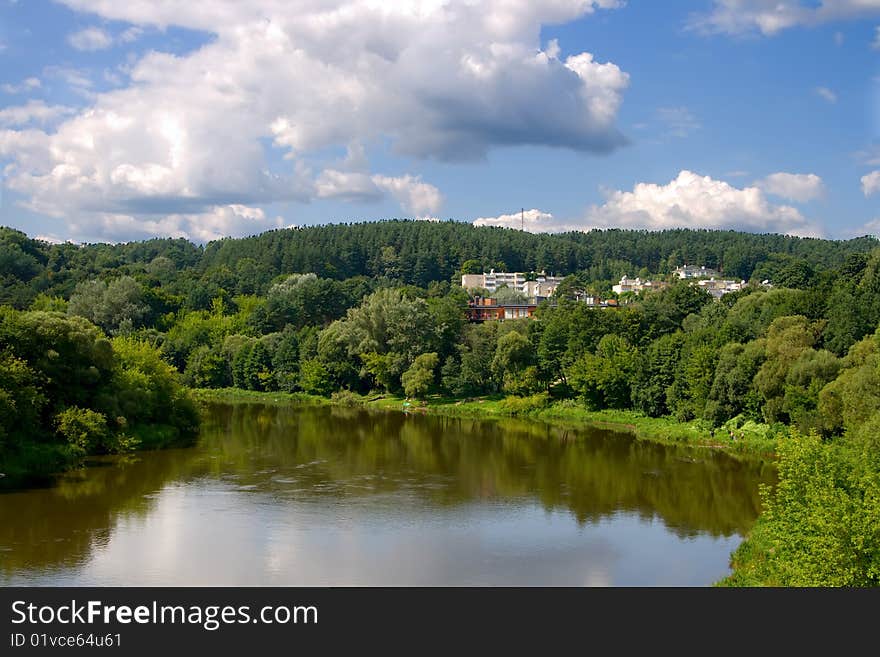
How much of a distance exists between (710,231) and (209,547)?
559 feet

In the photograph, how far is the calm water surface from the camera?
20.4m

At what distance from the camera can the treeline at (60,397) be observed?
29359mm

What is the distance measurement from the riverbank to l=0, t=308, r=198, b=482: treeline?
21926 mm

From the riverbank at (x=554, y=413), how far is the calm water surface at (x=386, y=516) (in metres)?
2.07

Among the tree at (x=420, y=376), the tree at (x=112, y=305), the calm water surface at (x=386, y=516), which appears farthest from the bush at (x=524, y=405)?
the tree at (x=112, y=305)

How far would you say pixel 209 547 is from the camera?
22.0 metres

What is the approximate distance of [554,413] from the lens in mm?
51625

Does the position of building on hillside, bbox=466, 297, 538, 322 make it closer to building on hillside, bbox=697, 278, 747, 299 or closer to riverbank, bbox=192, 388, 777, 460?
building on hillside, bbox=697, 278, 747, 299

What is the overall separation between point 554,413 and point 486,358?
26.3 ft

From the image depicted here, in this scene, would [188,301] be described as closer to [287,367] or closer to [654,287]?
Result: [287,367]

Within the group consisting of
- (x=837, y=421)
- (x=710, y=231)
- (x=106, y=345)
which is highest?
(x=710, y=231)

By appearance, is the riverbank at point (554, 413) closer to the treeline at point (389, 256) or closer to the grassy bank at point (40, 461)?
the grassy bank at point (40, 461)

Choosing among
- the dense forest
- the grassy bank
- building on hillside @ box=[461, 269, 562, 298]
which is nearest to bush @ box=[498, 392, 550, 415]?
the dense forest
